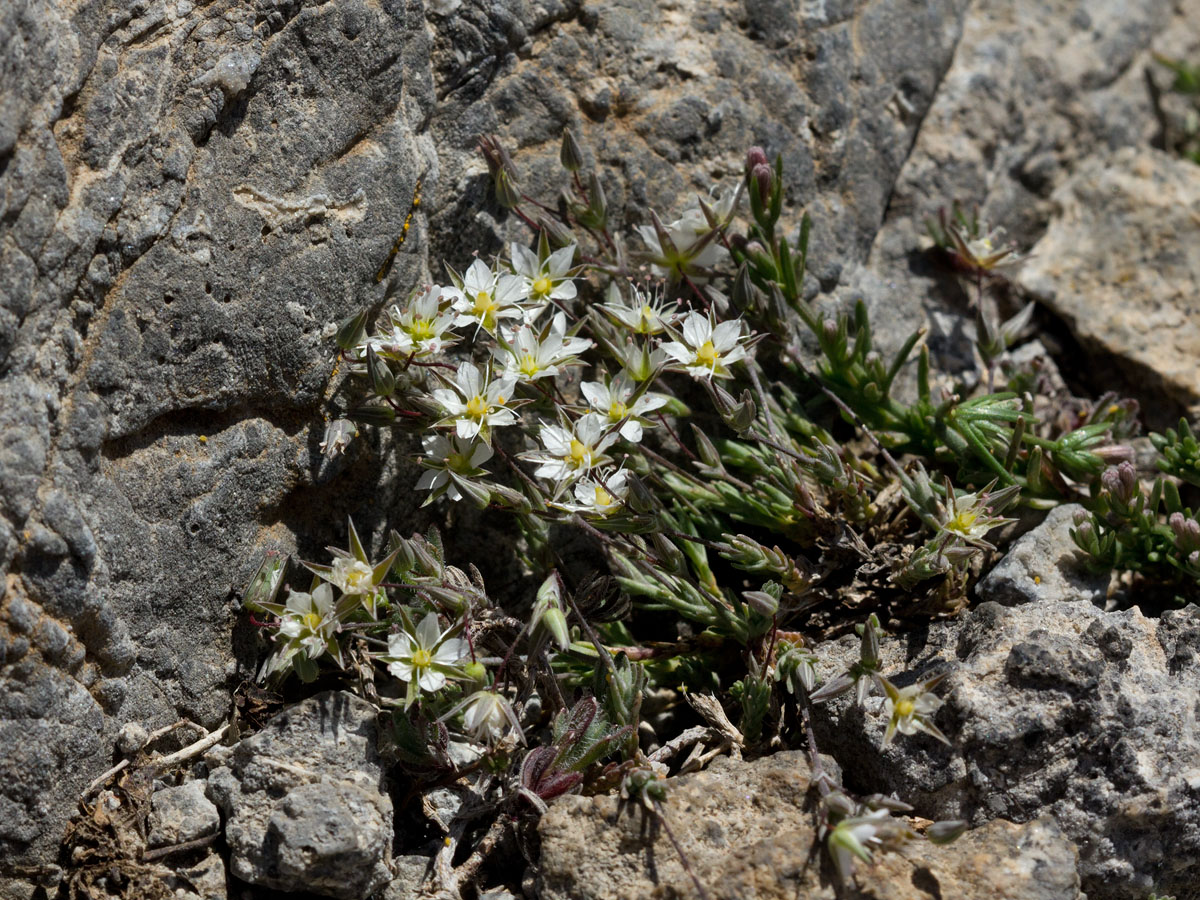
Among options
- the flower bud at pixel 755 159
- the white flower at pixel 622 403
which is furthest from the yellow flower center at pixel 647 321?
the flower bud at pixel 755 159

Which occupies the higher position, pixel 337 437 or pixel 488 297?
pixel 488 297

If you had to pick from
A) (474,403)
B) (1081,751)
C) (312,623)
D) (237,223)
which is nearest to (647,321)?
(474,403)

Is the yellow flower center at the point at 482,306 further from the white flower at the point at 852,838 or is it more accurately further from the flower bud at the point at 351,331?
the white flower at the point at 852,838

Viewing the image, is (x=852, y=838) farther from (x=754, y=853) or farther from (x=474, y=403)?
(x=474, y=403)

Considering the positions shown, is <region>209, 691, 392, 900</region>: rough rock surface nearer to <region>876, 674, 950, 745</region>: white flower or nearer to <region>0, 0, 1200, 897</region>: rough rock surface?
<region>0, 0, 1200, 897</region>: rough rock surface

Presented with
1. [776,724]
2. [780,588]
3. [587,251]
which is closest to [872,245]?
[587,251]

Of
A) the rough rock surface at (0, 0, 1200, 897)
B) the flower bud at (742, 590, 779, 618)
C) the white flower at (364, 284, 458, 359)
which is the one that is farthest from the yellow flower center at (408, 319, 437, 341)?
the flower bud at (742, 590, 779, 618)
